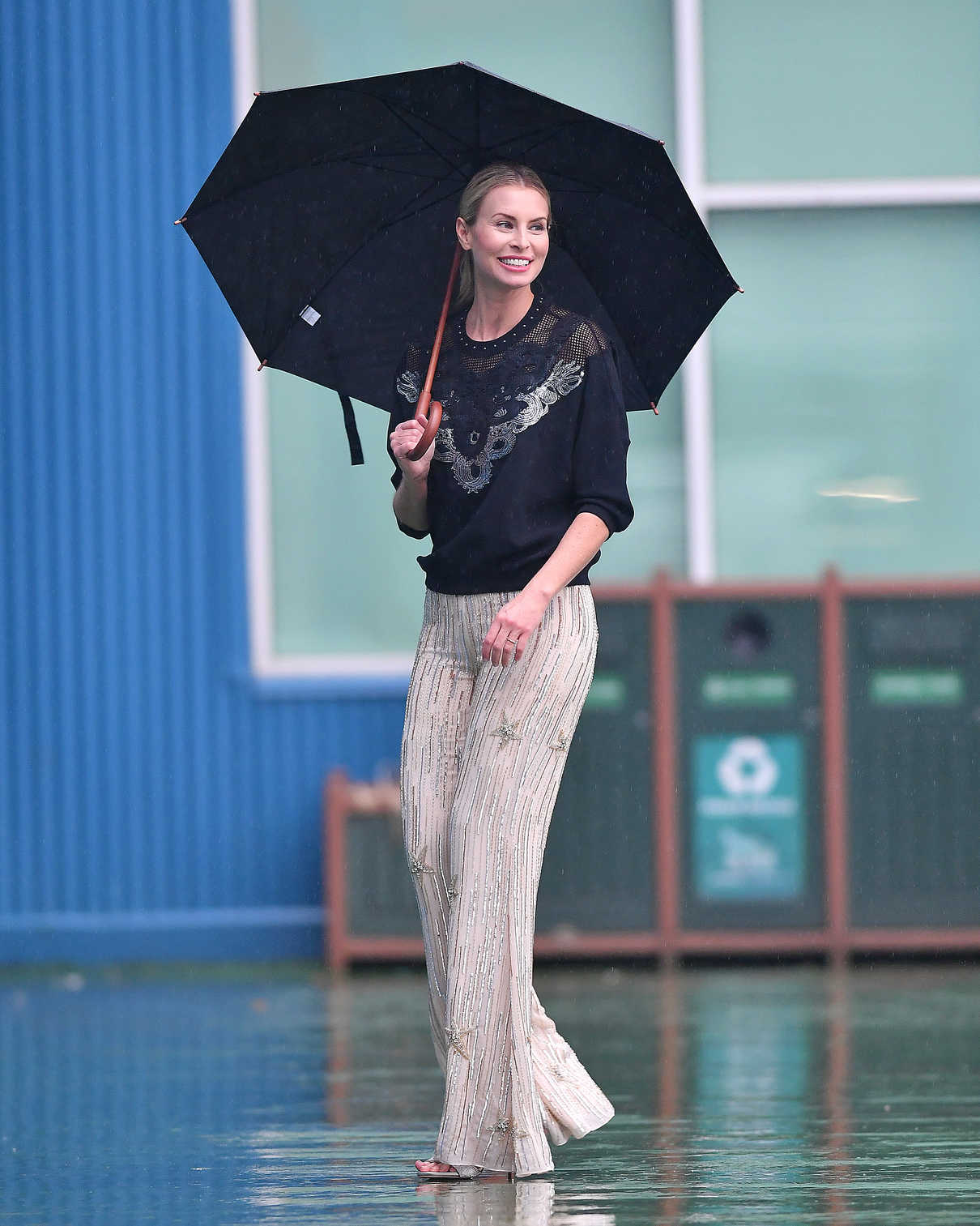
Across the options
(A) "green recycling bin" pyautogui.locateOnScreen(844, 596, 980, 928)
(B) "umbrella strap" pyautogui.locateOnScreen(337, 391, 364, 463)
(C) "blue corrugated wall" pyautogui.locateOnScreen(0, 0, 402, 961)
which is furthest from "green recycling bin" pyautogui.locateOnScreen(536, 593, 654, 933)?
(B) "umbrella strap" pyautogui.locateOnScreen(337, 391, 364, 463)

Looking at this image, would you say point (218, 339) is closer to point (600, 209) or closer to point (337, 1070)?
point (337, 1070)

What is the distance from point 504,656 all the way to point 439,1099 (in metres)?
1.87

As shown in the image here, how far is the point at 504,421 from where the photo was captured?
3912mm

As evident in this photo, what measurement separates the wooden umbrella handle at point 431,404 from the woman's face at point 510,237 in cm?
14

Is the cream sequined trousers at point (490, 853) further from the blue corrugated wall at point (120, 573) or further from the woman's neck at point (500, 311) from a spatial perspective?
the blue corrugated wall at point (120, 573)

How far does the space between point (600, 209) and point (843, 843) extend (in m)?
4.00

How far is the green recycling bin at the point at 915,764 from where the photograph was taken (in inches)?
298

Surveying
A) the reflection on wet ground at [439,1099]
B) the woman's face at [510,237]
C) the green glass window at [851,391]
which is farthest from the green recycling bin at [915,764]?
the woman's face at [510,237]

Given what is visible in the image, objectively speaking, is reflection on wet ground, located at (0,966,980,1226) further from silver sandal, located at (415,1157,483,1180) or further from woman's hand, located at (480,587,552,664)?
woman's hand, located at (480,587,552,664)

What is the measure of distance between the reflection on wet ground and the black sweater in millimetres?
1216

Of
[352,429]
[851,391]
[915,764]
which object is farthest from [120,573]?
[352,429]

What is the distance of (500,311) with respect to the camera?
4016 millimetres

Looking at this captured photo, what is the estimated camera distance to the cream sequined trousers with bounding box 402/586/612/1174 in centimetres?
387

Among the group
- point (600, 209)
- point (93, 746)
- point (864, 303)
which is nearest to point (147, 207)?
point (93, 746)
